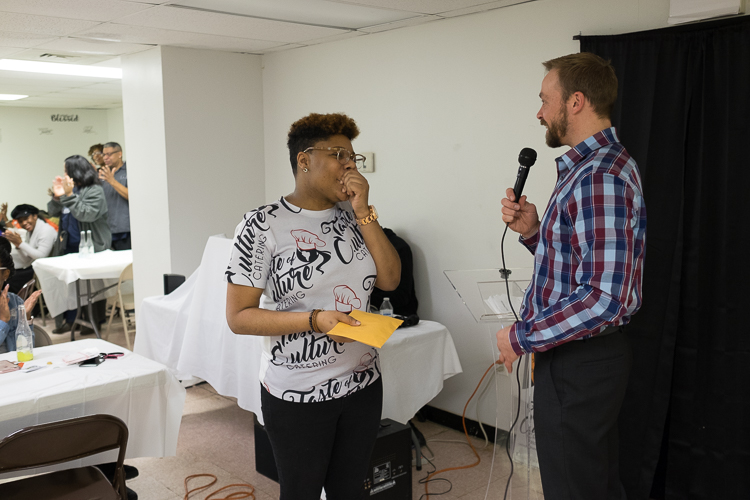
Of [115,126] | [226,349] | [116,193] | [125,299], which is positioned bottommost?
[125,299]

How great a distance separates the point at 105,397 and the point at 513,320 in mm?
1567

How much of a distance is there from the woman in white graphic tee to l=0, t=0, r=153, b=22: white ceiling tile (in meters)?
2.02

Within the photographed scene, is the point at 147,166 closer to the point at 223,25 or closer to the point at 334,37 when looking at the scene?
the point at 223,25

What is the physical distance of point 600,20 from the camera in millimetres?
3006

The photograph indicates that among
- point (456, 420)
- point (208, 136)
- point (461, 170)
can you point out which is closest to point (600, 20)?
point (461, 170)

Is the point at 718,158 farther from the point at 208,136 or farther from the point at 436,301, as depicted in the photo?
the point at 208,136

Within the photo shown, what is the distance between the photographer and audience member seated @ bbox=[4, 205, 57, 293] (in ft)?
20.6

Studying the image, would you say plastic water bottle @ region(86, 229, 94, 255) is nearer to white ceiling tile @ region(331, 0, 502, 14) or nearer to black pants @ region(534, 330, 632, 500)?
white ceiling tile @ region(331, 0, 502, 14)

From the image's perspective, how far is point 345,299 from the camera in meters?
1.77

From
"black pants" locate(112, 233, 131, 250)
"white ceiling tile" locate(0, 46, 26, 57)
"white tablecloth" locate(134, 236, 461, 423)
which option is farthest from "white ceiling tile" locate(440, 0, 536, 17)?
"black pants" locate(112, 233, 131, 250)

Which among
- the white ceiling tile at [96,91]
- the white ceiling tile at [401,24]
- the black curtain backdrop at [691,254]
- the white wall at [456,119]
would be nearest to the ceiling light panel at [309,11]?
the white ceiling tile at [401,24]

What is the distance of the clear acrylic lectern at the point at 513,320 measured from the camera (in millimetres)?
2105

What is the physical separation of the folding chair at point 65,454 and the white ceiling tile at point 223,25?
2.22m

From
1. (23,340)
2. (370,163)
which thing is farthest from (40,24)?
(370,163)
